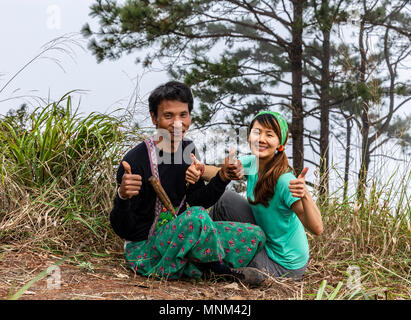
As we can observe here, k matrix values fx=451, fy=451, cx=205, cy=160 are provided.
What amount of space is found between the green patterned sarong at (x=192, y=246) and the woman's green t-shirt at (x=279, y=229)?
75 millimetres

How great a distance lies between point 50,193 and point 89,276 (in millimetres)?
1040

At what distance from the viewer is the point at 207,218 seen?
91.6 inches

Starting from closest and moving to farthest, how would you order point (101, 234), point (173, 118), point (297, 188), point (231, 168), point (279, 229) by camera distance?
1. point (297, 188)
2. point (231, 168)
3. point (173, 118)
4. point (279, 229)
5. point (101, 234)

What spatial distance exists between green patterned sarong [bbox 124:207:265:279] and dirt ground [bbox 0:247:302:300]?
0.08 meters

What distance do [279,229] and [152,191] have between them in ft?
2.42

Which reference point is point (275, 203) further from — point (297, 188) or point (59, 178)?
point (59, 178)

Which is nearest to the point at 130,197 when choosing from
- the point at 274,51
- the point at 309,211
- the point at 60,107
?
the point at 309,211

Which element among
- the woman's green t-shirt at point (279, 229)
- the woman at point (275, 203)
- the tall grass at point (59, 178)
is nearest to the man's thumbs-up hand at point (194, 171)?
the woman at point (275, 203)

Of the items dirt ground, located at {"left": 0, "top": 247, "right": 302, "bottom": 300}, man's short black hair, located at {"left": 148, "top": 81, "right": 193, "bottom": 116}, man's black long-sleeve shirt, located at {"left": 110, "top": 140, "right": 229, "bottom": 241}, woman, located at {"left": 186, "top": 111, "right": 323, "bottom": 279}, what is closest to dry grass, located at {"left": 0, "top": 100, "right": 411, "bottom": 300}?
dirt ground, located at {"left": 0, "top": 247, "right": 302, "bottom": 300}

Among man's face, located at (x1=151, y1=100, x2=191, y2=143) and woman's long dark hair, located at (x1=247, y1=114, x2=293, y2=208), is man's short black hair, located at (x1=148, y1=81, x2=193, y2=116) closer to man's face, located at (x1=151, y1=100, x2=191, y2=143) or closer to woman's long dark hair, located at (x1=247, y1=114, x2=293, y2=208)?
man's face, located at (x1=151, y1=100, x2=191, y2=143)

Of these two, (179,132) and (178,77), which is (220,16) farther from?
(179,132)

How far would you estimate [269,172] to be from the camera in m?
2.42

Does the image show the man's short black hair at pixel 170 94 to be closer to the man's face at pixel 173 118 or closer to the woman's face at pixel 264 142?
the man's face at pixel 173 118

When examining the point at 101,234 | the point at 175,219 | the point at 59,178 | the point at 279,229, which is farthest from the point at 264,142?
the point at 59,178
